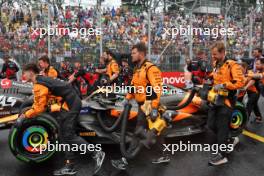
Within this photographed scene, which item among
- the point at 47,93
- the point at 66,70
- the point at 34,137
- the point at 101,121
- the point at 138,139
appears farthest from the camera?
the point at 66,70

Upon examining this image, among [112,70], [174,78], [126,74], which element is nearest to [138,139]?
[112,70]

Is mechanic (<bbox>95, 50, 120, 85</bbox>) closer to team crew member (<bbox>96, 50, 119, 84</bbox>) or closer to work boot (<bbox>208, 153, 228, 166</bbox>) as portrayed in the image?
team crew member (<bbox>96, 50, 119, 84</bbox>)

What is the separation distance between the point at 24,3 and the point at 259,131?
30.3 feet

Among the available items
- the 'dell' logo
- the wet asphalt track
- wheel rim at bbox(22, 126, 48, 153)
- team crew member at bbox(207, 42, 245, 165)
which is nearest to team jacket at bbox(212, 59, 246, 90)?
team crew member at bbox(207, 42, 245, 165)

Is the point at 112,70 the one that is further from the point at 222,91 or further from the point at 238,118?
the point at 222,91

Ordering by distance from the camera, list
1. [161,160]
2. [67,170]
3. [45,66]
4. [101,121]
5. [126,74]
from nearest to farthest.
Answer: [67,170] → [161,160] → [101,121] → [45,66] → [126,74]

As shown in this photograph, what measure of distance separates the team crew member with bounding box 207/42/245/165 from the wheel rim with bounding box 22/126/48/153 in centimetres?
251

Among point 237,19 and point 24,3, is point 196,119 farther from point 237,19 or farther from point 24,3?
point 237,19

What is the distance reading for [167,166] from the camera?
5047 millimetres

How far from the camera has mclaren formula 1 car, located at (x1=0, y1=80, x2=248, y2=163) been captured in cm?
488

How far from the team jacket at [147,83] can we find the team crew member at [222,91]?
95cm

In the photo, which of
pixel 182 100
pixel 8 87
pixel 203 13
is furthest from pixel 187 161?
pixel 203 13

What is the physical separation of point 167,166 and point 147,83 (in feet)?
4.28

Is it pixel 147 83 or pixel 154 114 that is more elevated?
pixel 147 83
